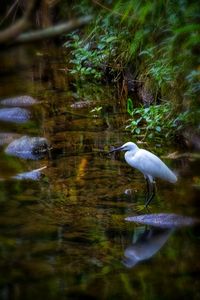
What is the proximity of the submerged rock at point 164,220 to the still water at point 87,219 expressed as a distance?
0.07 meters

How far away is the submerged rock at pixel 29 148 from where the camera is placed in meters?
6.27

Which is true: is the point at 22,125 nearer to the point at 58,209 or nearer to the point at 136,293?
the point at 58,209

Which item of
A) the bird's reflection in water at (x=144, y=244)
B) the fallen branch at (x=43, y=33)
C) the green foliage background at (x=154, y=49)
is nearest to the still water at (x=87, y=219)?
the bird's reflection in water at (x=144, y=244)

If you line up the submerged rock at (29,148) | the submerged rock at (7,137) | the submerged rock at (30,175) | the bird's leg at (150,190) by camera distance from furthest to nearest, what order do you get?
the submerged rock at (7,137), the submerged rock at (29,148), the submerged rock at (30,175), the bird's leg at (150,190)

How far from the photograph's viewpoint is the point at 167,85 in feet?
21.6

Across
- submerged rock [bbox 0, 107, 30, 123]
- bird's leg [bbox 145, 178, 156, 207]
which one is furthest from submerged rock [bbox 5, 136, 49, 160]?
bird's leg [bbox 145, 178, 156, 207]

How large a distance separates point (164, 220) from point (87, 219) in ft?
1.92

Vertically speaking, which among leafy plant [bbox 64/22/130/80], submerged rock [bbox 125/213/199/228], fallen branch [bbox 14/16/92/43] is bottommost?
submerged rock [bbox 125/213/199/228]

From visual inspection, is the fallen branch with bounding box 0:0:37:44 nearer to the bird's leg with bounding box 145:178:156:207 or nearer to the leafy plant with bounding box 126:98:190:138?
the bird's leg with bounding box 145:178:156:207

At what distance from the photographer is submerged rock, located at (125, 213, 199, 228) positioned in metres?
4.33

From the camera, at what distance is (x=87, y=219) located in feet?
14.8

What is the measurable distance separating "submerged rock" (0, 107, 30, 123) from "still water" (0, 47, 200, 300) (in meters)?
0.06

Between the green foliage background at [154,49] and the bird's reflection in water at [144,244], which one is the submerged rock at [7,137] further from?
the bird's reflection in water at [144,244]

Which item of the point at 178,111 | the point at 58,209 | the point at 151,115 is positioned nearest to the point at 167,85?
the point at 151,115
